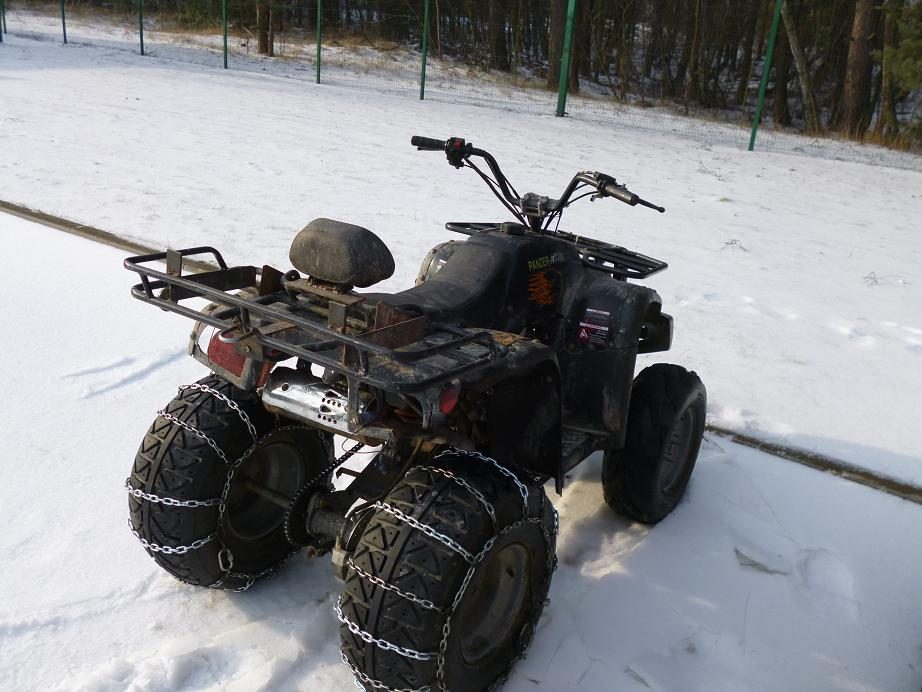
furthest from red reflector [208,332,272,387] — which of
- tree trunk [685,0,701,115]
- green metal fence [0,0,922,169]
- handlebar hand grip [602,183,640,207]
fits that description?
tree trunk [685,0,701,115]

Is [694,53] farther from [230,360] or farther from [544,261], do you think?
[230,360]

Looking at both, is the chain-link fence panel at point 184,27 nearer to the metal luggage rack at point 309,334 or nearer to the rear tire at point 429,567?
the metal luggage rack at point 309,334

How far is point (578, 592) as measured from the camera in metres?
2.68

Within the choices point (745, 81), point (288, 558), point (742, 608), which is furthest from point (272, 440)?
point (745, 81)

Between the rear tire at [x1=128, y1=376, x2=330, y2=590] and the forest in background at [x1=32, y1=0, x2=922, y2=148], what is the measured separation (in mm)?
15835

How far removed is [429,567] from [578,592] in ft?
3.10

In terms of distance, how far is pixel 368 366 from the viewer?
1.76m

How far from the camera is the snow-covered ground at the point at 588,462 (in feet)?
7.88

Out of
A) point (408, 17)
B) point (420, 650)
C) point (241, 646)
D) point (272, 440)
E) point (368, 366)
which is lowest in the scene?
point (241, 646)

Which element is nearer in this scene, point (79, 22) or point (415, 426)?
point (415, 426)

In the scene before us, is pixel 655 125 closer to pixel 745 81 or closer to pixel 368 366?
pixel 745 81

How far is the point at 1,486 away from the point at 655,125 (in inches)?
535

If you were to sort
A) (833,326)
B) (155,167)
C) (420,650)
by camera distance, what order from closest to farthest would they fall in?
(420,650) < (833,326) < (155,167)

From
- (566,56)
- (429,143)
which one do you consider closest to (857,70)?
(566,56)
